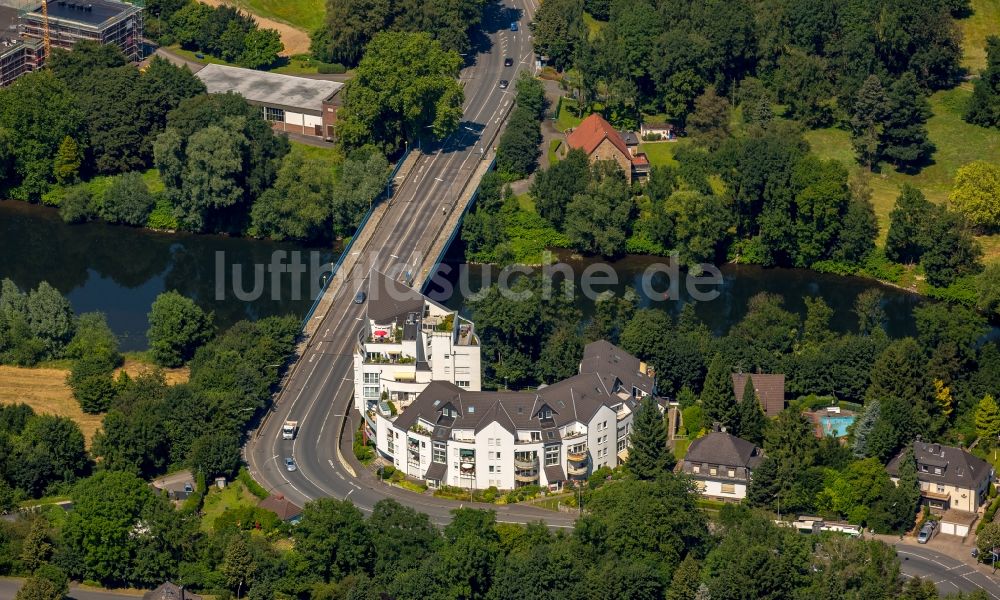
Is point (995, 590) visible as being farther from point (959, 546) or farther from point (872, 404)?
point (872, 404)

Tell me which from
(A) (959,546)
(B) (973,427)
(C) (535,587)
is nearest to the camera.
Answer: (C) (535,587)

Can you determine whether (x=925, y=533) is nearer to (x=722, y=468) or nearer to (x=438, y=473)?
(x=722, y=468)

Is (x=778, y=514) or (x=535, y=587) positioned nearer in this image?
(x=535, y=587)

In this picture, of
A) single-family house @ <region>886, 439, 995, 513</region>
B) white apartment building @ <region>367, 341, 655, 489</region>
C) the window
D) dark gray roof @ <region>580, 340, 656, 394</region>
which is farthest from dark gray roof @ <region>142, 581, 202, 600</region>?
single-family house @ <region>886, 439, 995, 513</region>

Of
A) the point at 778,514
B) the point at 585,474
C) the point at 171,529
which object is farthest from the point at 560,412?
the point at 171,529

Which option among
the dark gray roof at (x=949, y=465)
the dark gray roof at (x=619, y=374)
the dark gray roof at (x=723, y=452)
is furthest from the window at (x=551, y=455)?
the dark gray roof at (x=949, y=465)

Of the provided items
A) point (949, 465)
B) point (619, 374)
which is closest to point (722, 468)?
point (619, 374)

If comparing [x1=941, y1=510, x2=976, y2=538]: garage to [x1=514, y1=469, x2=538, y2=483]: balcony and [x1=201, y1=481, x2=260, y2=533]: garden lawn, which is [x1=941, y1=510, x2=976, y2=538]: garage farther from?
[x1=201, y1=481, x2=260, y2=533]: garden lawn
